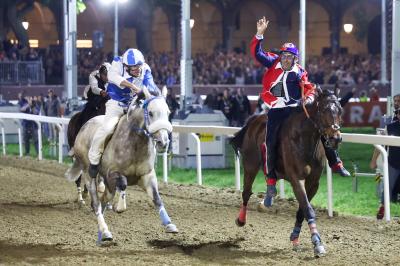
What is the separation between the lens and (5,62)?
37.8 metres

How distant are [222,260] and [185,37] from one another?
11.4m

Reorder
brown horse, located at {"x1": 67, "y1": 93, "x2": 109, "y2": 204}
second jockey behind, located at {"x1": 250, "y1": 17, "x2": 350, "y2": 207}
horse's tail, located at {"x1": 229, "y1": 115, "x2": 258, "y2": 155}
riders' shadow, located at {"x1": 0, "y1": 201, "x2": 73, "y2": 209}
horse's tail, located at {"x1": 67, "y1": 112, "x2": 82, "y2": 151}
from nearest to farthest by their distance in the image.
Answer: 1. second jockey behind, located at {"x1": 250, "y1": 17, "x2": 350, "y2": 207}
2. horse's tail, located at {"x1": 229, "y1": 115, "x2": 258, "y2": 155}
3. riders' shadow, located at {"x1": 0, "y1": 201, "x2": 73, "y2": 209}
4. brown horse, located at {"x1": 67, "y1": 93, "x2": 109, "y2": 204}
5. horse's tail, located at {"x1": 67, "y1": 112, "x2": 82, "y2": 151}

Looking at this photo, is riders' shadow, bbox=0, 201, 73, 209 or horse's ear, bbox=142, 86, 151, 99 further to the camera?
riders' shadow, bbox=0, 201, 73, 209

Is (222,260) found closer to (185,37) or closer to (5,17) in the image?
(185,37)

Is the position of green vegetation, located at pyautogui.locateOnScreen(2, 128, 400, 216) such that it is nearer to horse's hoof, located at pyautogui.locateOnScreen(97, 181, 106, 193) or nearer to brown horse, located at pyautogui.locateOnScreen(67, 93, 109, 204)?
brown horse, located at pyautogui.locateOnScreen(67, 93, 109, 204)

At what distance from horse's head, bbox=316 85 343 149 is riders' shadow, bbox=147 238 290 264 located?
122 cm

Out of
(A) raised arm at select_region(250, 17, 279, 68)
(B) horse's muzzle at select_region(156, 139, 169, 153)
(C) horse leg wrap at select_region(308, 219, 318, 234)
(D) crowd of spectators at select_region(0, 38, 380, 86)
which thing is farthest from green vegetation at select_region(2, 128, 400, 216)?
(D) crowd of spectators at select_region(0, 38, 380, 86)

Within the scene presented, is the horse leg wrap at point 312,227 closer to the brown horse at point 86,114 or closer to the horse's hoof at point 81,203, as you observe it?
the horse's hoof at point 81,203

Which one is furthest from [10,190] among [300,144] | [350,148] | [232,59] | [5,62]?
[232,59]

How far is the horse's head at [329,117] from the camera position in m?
9.74

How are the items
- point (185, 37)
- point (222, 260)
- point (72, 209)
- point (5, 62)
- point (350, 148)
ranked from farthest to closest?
point (5, 62), point (350, 148), point (185, 37), point (72, 209), point (222, 260)

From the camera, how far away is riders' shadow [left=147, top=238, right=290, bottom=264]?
9.62 metres

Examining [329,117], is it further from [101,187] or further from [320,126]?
[101,187]

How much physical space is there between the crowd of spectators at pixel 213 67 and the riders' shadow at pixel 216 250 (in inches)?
1129
